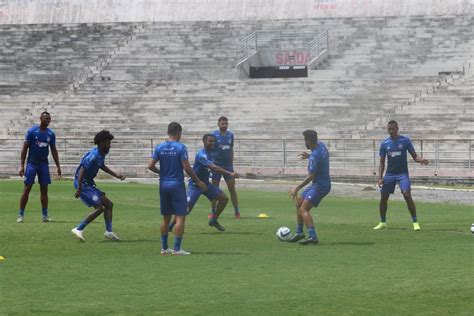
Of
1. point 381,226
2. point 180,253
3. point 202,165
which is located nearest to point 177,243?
point 180,253

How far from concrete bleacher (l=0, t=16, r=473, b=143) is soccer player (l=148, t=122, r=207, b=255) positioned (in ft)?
89.4

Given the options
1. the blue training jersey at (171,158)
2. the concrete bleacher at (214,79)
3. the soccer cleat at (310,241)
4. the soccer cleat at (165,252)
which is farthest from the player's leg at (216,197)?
the concrete bleacher at (214,79)

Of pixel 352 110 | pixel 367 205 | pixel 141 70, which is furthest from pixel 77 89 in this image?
pixel 367 205

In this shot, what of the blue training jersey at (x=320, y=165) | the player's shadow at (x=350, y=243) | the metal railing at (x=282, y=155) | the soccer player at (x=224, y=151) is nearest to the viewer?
the player's shadow at (x=350, y=243)

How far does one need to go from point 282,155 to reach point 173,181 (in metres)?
25.6

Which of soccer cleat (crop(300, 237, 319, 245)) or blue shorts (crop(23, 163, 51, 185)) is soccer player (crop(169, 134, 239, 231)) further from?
blue shorts (crop(23, 163, 51, 185))

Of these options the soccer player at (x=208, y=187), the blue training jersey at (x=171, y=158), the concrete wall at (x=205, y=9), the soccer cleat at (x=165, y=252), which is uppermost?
the concrete wall at (x=205, y=9)

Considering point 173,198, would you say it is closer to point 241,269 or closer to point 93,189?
point 241,269

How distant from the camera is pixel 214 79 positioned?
165ft

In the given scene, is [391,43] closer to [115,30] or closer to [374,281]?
[115,30]

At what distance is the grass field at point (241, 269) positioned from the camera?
38.7ft

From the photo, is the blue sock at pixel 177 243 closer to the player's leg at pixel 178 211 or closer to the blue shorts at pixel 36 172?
the player's leg at pixel 178 211

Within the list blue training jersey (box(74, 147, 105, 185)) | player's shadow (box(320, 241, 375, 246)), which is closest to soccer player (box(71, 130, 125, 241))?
blue training jersey (box(74, 147, 105, 185))

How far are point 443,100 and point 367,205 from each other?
1859 centimetres
